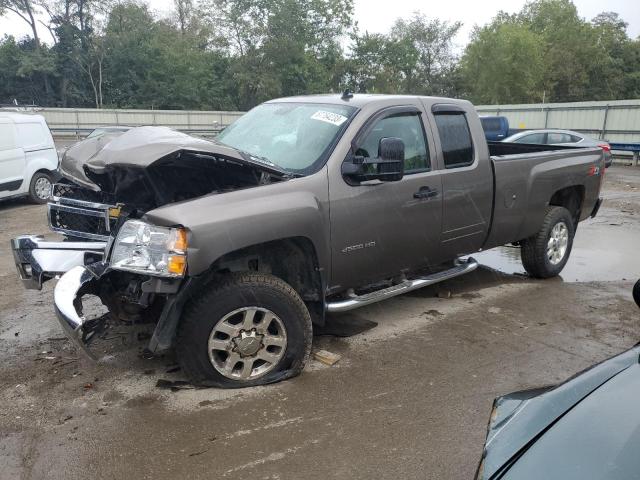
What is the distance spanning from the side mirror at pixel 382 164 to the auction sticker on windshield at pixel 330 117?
0.34 meters

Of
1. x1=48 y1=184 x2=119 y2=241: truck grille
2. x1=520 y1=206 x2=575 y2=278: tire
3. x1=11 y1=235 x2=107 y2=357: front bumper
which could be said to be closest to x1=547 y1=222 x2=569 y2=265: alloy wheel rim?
x1=520 y1=206 x2=575 y2=278: tire

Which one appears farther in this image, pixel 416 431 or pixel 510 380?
pixel 510 380

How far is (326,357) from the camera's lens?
423cm

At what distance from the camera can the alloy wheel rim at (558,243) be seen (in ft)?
20.7

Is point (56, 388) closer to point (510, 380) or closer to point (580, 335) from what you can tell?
point (510, 380)

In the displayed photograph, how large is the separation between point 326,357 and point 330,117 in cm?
189

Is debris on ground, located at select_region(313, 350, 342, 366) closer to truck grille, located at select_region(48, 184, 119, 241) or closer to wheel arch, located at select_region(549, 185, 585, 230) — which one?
truck grille, located at select_region(48, 184, 119, 241)

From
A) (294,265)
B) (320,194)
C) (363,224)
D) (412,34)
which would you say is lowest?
(294,265)

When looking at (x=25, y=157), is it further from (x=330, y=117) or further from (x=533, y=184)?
(x=533, y=184)

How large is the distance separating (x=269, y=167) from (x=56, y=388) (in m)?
2.10

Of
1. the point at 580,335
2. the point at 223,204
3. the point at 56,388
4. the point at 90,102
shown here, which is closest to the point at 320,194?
the point at 223,204

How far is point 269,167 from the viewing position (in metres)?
3.72

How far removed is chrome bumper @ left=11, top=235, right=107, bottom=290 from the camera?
365 cm

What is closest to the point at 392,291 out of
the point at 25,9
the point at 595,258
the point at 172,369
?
the point at 172,369
